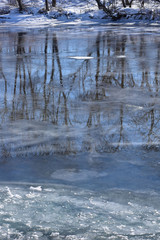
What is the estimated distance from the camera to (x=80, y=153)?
14.6 ft

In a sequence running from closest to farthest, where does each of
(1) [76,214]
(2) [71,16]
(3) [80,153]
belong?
1. (1) [76,214]
2. (3) [80,153]
3. (2) [71,16]

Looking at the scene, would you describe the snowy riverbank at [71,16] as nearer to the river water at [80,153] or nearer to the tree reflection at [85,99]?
the tree reflection at [85,99]

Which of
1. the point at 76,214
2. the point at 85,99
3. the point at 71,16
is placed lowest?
the point at 76,214

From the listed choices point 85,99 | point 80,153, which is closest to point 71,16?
point 85,99

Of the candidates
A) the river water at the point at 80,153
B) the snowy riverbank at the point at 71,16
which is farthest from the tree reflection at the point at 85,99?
the snowy riverbank at the point at 71,16

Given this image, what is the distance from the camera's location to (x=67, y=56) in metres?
11.5

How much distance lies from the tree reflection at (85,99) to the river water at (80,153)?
0.6 inches

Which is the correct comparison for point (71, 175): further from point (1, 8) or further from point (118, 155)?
point (1, 8)

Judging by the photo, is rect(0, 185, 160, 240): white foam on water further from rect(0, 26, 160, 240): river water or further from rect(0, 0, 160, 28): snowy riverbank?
rect(0, 0, 160, 28): snowy riverbank

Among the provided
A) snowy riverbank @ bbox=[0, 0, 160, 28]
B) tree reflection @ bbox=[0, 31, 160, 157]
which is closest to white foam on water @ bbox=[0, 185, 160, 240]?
tree reflection @ bbox=[0, 31, 160, 157]

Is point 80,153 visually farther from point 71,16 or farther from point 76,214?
point 71,16

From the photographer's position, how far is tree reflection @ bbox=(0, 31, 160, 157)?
4898mm

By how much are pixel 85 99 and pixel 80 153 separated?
2.32m

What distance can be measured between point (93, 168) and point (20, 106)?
2.58 m
